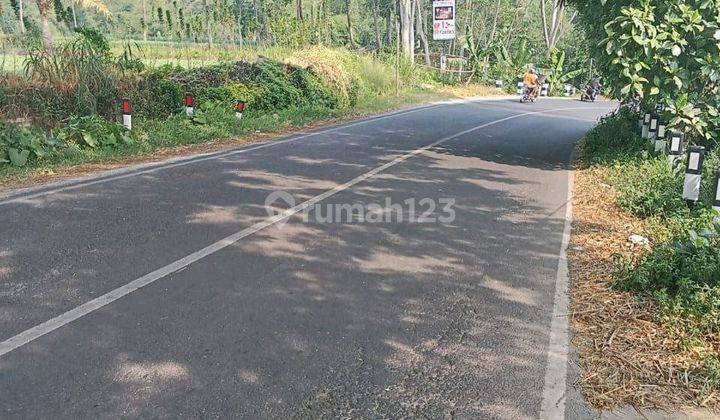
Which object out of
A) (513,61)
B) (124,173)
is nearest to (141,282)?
(124,173)

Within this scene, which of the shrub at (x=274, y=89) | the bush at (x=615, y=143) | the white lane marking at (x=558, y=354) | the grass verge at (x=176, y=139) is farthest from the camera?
the shrub at (x=274, y=89)

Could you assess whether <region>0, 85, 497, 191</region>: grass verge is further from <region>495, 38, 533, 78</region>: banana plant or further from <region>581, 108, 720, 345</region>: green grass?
<region>495, 38, 533, 78</region>: banana plant

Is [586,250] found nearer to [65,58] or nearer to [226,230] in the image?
[226,230]

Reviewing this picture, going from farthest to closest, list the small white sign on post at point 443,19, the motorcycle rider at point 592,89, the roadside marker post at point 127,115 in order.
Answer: the motorcycle rider at point 592,89 < the small white sign on post at point 443,19 < the roadside marker post at point 127,115

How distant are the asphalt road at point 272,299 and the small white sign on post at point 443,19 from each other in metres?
27.1

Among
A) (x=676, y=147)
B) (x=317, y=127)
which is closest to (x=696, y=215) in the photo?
(x=676, y=147)

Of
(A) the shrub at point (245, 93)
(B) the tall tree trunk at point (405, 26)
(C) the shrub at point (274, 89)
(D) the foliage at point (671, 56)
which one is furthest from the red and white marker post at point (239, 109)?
(B) the tall tree trunk at point (405, 26)

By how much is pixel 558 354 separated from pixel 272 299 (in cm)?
214

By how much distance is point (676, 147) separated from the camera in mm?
9094

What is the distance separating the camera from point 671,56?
8.93 meters

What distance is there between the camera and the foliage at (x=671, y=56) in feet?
28.5

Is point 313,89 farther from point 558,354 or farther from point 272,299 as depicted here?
point 558,354

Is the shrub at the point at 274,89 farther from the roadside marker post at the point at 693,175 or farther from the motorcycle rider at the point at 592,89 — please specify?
the motorcycle rider at the point at 592,89

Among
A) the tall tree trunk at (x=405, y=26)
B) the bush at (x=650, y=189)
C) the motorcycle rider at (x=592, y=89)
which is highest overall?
the tall tree trunk at (x=405, y=26)
